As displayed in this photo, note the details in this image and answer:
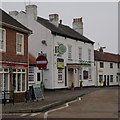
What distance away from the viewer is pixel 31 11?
33.9 metres

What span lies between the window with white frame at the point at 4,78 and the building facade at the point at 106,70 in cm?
2604

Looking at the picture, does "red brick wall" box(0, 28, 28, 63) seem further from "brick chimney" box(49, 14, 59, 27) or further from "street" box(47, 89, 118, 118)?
"brick chimney" box(49, 14, 59, 27)

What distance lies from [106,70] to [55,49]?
18061 millimetres

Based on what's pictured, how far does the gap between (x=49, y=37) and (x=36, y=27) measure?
2394 millimetres

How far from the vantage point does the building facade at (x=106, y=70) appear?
148 feet

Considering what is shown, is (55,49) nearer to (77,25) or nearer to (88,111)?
(77,25)

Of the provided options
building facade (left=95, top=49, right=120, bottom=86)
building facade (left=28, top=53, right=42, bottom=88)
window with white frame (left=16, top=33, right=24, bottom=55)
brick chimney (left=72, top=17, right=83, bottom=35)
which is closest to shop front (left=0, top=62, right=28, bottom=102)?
window with white frame (left=16, top=33, right=24, bottom=55)

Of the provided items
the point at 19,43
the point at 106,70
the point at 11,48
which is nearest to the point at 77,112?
the point at 11,48

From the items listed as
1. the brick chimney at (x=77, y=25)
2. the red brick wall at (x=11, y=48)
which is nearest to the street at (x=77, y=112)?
the red brick wall at (x=11, y=48)

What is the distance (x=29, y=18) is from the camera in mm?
34156

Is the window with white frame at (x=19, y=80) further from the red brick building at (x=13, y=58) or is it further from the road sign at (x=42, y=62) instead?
the road sign at (x=42, y=62)

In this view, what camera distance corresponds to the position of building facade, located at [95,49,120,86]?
45.0m

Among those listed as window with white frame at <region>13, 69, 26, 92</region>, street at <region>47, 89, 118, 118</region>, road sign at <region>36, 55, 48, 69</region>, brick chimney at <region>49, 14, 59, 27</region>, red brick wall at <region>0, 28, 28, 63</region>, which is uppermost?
brick chimney at <region>49, 14, 59, 27</region>

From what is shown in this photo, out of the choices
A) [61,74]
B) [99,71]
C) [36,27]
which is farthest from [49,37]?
[99,71]
